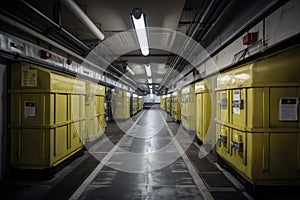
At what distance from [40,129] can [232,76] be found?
3.51 meters

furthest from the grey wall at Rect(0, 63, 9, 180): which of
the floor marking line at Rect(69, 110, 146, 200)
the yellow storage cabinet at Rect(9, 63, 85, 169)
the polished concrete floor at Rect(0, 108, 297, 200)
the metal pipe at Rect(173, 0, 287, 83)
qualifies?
the metal pipe at Rect(173, 0, 287, 83)

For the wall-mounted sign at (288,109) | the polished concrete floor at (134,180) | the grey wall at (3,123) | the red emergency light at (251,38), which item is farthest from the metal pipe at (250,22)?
the grey wall at (3,123)

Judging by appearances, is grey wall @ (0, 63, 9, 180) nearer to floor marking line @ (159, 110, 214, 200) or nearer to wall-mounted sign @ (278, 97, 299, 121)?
floor marking line @ (159, 110, 214, 200)

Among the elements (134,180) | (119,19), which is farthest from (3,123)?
(119,19)

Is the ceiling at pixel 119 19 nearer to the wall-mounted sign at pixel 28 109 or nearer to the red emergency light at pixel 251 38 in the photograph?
the red emergency light at pixel 251 38

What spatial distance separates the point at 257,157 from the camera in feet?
11.5

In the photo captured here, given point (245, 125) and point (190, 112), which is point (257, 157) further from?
point (190, 112)

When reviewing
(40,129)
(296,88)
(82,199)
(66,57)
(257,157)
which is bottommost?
(82,199)

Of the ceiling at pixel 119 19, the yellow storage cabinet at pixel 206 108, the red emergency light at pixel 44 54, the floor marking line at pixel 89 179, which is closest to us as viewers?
the ceiling at pixel 119 19

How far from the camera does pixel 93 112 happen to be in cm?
741

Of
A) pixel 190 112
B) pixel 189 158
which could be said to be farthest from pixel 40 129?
pixel 190 112

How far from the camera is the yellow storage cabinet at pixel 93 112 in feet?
22.4

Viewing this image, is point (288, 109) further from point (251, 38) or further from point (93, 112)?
point (93, 112)

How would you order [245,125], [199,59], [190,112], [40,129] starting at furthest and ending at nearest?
[190,112] → [199,59] → [40,129] → [245,125]
